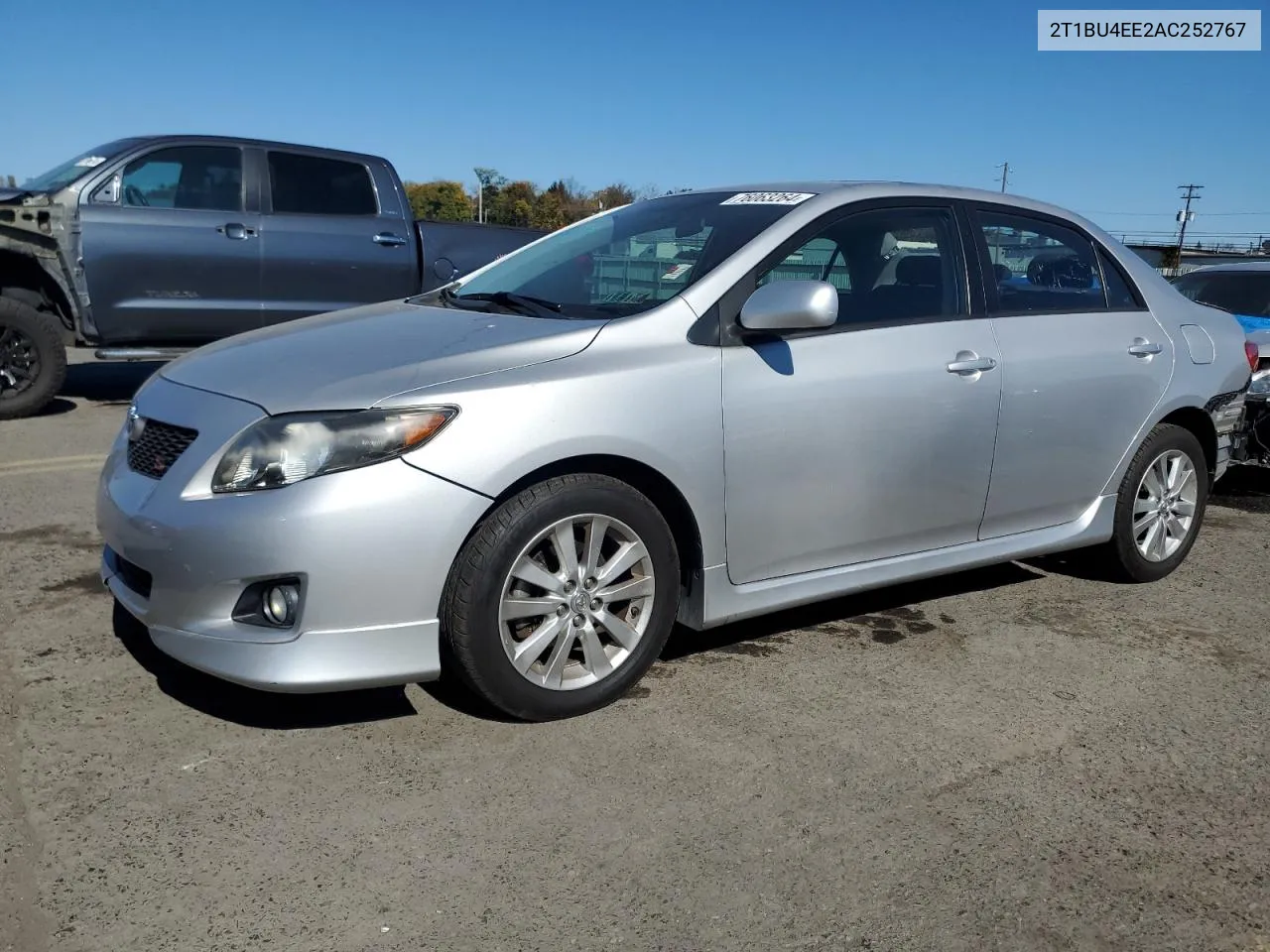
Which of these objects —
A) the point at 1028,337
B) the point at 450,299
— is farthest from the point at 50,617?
the point at 1028,337

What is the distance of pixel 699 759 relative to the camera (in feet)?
10.2

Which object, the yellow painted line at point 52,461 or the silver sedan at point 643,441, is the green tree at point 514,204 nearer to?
the yellow painted line at point 52,461

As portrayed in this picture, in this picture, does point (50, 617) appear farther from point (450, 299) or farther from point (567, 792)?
point (567, 792)

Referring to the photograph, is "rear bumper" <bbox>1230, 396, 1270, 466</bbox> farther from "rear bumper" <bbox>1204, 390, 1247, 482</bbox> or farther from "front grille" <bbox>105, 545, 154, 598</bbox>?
"front grille" <bbox>105, 545, 154, 598</bbox>

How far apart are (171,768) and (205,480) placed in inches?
30.4

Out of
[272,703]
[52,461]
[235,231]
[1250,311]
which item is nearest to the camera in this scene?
[272,703]

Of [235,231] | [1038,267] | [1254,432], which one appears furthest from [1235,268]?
[235,231]

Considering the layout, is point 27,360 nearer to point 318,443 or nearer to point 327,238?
point 327,238

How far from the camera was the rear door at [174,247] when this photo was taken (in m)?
7.72

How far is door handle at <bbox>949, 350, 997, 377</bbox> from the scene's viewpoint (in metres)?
3.96

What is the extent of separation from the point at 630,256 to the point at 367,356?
119 cm

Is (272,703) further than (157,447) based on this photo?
Yes

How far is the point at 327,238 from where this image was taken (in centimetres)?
845

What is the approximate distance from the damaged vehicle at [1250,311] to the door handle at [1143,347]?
0.96 m
